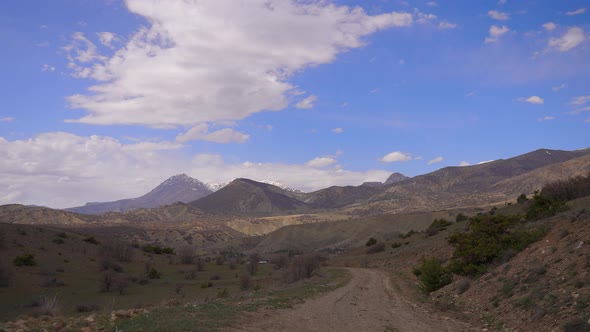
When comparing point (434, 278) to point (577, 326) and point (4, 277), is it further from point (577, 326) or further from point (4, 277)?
point (4, 277)

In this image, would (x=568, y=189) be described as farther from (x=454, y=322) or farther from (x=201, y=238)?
(x=201, y=238)

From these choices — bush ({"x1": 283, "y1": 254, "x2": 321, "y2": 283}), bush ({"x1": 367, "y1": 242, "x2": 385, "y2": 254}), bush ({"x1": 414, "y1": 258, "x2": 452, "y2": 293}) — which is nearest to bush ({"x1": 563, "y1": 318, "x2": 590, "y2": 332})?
bush ({"x1": 414, "y1": 258, "x2": 452, "y2": 293})

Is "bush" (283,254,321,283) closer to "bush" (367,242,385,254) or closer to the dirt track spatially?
the dirt track

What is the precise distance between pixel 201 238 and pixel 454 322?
105 meters

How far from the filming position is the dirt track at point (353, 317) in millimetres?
14062

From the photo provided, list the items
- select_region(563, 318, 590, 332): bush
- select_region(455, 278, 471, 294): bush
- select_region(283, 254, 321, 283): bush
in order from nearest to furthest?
select_region(563, 318, 590, 332): bush < select_region(455, 278, 471, 294): bush < select_region(283, 254, 321, 283): bush

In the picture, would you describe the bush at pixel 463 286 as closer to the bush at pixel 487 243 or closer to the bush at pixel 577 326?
the bush at pixel 487 243

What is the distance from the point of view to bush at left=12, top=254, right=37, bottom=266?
36531 millimetres

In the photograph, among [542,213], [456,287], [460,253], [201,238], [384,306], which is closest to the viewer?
[384,306]

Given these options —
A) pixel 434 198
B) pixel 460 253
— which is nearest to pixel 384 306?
pixel 460 253

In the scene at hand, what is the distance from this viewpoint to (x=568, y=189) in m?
43.8

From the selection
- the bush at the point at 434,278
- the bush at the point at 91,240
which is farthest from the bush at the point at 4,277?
the bush at the point at 434,278

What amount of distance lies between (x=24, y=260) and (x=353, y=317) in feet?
102

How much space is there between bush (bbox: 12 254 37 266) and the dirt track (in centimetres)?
2652
